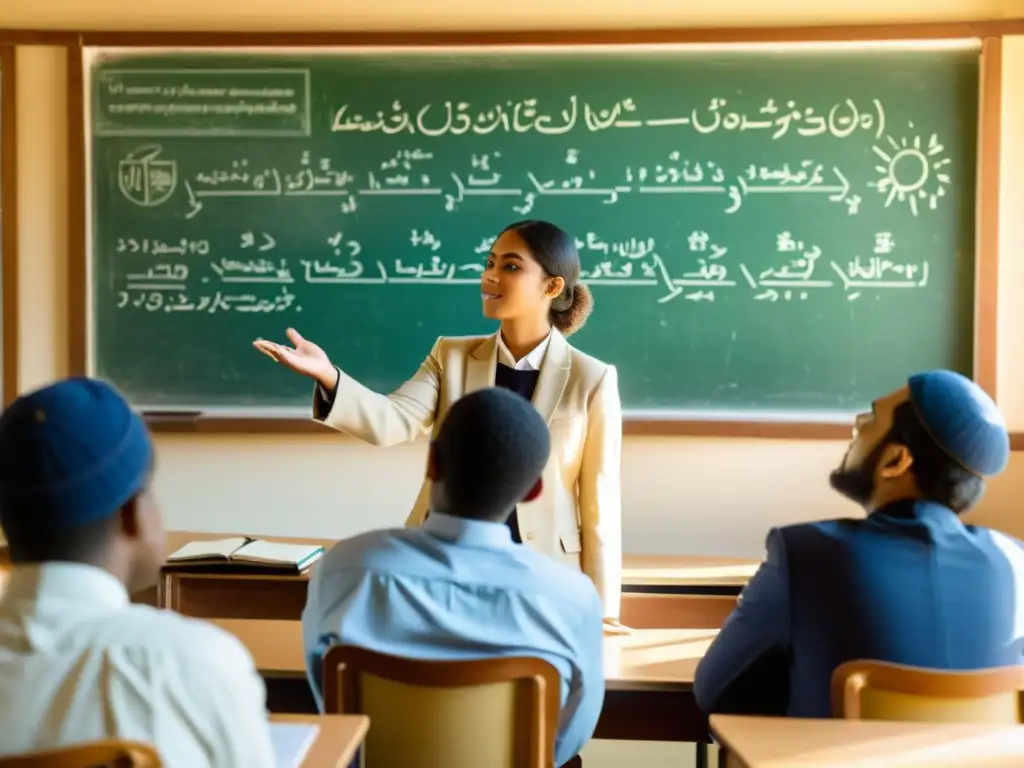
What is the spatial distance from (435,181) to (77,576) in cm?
275

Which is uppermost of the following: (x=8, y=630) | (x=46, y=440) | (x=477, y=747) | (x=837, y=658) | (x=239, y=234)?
(x=239, y=234)

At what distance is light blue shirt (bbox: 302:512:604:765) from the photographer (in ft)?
4.91

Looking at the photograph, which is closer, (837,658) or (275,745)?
(275,745)

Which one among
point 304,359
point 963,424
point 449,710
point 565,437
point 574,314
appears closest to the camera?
point 449,710

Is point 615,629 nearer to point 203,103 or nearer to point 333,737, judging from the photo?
point 333,737

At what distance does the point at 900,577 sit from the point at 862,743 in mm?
274

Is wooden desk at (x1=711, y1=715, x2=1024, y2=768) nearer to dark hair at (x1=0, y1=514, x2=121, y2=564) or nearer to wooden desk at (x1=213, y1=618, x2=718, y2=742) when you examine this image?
wooden desk at (x1=213, y1=618, x2=718, y2=742)

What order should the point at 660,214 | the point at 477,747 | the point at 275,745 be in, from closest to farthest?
the point at 275,745 → the point at 477,747 → the point at 660,214

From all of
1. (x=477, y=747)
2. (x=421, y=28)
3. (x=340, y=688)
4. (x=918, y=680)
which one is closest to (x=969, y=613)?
(x=918, y=680)

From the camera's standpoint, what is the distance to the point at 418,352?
3643mm

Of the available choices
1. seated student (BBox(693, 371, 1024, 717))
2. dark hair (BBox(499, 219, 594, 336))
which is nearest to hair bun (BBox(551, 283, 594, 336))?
dark hair (BBox(499, 219, 594, 336))

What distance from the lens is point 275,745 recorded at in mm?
1288

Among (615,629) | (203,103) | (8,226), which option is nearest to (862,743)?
(615,629)

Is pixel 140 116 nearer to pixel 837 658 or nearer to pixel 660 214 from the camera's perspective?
pixel 660 214
